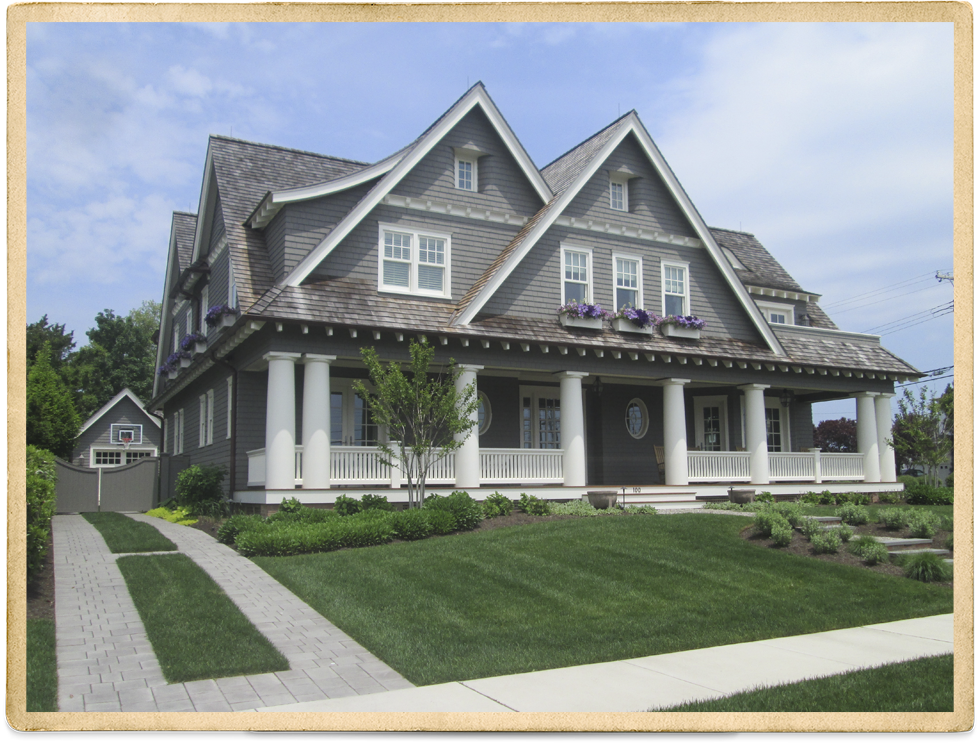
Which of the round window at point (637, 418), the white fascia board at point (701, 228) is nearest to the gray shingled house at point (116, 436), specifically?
the round window at point (637, 418)

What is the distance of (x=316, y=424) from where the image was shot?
641 inches

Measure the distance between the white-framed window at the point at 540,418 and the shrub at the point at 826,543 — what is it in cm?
960

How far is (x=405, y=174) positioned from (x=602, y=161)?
5095 millimetres

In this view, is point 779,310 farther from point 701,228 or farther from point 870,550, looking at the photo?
point 870,550

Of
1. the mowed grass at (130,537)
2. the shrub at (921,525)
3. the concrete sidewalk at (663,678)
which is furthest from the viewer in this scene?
the shrub at (921,525)

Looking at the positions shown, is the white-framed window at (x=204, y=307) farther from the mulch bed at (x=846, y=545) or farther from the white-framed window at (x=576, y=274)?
the mulch bed at (x=846, y=545)

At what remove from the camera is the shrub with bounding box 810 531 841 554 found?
41.6ft

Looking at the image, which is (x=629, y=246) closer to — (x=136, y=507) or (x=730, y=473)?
(x=730, y=473)

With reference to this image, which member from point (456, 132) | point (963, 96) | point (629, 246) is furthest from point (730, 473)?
point (963, 96)

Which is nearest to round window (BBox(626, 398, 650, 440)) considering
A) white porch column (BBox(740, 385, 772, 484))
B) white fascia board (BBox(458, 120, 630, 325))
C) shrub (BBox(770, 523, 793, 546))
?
white porch column (BBox(740, 385, 772, 484))

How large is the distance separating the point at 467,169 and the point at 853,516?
38.4 ft

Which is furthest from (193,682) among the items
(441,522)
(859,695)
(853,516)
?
(853,516)

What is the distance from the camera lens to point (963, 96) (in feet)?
18.8

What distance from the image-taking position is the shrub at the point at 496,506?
16.2 metres
